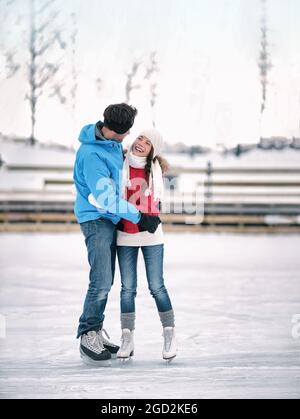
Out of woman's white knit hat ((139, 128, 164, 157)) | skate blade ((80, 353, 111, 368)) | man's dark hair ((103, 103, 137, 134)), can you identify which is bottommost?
skate blade ((80, 353, 111, 368))

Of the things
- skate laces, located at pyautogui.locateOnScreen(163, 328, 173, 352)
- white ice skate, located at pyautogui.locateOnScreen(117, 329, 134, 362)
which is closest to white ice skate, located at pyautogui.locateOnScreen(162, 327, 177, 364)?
skate laces, located at pyautogui.locateOnScreen(163, 328, 173, 352)

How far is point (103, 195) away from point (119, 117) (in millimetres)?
228

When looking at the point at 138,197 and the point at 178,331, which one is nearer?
the point at 138,197

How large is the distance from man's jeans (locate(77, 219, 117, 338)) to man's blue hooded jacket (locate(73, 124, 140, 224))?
1.2 inches

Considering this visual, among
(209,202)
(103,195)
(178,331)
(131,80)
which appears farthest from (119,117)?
(209,202)

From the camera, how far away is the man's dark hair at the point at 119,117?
2.46 metres

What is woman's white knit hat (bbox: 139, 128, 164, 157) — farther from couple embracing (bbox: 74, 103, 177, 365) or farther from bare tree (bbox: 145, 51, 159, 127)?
bare tree (bbox: 145, 51, 159, 127)

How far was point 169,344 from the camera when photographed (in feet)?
8.96

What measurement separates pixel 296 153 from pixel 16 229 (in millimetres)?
3565

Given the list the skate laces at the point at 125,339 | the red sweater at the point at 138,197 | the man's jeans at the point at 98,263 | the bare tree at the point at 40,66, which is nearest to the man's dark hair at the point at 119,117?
the red sweater at the point at 138,197

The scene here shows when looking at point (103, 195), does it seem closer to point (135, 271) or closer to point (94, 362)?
point (135, 271)

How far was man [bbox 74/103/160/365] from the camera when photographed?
2.47 meters

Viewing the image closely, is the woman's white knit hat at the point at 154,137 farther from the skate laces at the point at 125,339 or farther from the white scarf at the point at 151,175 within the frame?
the skate laces at the point at 125,339

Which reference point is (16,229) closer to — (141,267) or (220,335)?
(141,267)
